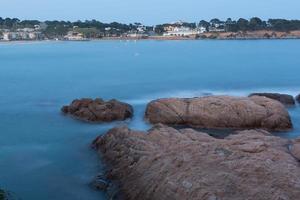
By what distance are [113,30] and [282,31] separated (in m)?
55.8

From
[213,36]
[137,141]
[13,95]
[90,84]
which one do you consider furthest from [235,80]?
[213,36]

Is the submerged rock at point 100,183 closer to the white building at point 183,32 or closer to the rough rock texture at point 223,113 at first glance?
the rough rock texture at point 223,113

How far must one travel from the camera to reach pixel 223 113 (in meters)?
26.0

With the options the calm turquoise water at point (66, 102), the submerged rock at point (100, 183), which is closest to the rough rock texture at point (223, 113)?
the calm turquoise water at point (66, 102)

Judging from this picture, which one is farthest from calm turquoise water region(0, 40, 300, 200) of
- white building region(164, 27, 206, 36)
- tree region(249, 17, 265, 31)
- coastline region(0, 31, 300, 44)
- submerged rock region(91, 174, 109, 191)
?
white building region(164, 27, 206, 36)

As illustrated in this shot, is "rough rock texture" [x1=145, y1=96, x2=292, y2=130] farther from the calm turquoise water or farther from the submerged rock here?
the submerged rock

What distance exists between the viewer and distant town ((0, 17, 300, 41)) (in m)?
178

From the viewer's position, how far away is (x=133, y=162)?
16.9 m

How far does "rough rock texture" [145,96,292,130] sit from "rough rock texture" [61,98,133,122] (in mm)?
1762

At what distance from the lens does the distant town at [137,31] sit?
17800cm

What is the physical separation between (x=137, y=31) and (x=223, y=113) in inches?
6812

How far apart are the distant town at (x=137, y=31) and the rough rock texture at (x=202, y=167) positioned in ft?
516

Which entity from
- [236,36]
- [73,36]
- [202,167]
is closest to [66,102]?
[202,167]

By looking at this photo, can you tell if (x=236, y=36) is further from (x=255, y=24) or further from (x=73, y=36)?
(x=73, y=36)
